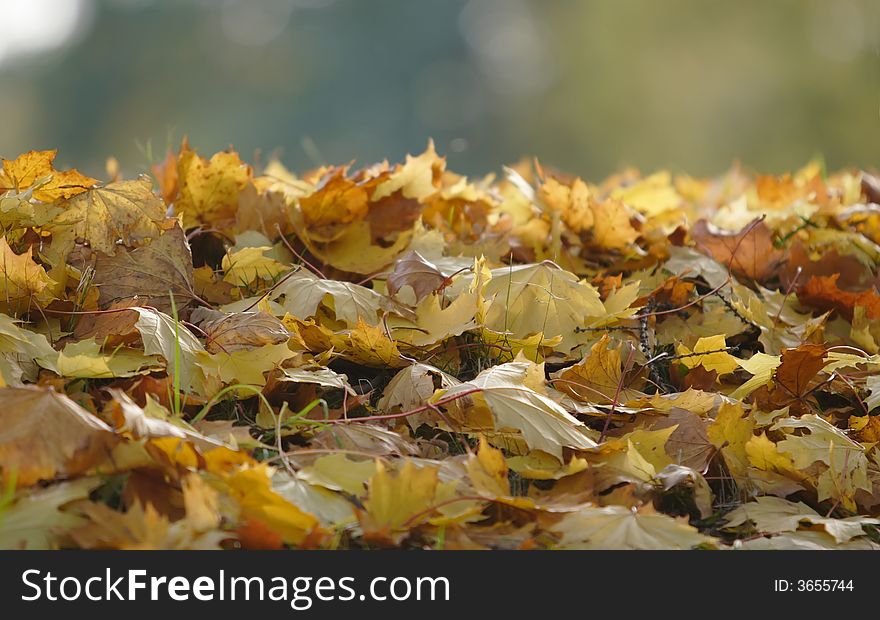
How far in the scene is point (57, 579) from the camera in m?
0.92

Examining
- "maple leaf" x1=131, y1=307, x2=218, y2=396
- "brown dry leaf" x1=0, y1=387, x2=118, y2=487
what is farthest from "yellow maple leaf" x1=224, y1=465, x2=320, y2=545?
"maple leaf" x1=131, y1=307, x2=218, y2=396

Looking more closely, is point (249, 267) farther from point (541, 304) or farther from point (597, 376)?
point (597, 376)

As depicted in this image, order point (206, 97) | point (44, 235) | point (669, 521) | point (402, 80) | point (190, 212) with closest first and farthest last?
point (669, 521) < point (44, 235) < point (190, 212) < point (206, 97) < point (402, 80)

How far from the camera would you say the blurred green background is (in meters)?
11.9

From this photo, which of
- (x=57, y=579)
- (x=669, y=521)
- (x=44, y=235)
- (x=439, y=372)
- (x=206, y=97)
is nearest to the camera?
(x=57, y=579)

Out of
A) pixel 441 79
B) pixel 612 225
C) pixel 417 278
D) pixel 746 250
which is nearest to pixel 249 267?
pixel 417 278

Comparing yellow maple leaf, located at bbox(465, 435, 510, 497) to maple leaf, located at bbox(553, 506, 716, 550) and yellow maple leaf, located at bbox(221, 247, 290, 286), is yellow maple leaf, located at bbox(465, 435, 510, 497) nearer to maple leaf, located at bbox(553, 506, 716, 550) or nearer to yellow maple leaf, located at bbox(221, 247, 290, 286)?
maple leaf, located at bbox(553, 506, 716, 550)

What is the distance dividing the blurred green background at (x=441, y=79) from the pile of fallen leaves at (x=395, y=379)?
9.62 m

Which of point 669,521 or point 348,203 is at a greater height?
point 348,203

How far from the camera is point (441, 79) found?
18.9 m

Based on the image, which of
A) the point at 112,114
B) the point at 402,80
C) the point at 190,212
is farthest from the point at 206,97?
the point at 190,212

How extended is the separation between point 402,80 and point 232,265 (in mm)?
17453

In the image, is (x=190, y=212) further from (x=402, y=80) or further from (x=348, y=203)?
(x=402, y=80)

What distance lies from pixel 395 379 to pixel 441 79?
717 inches
